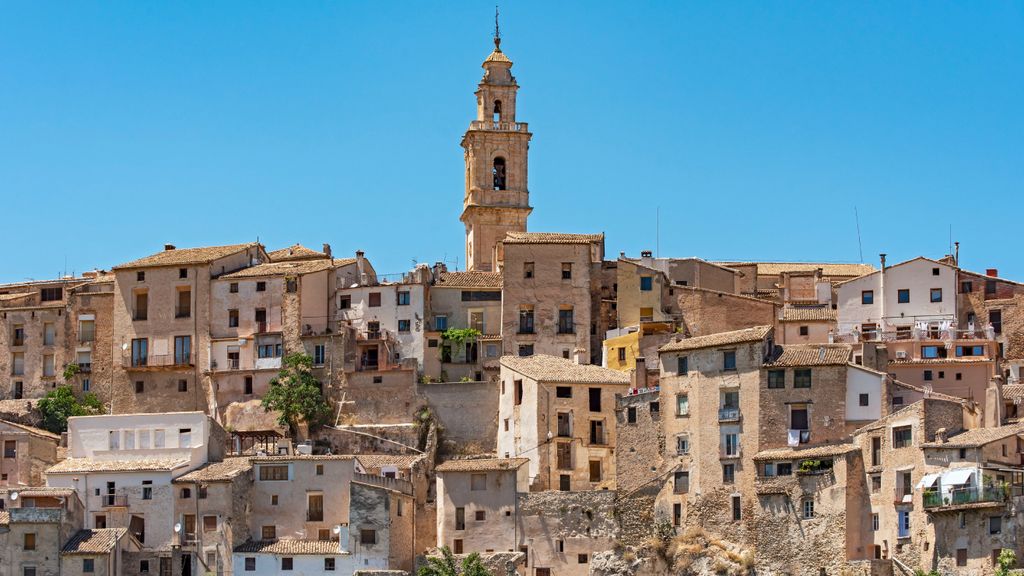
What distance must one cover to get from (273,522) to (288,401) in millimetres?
8452

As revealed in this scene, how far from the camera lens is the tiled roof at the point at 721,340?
2908 inches

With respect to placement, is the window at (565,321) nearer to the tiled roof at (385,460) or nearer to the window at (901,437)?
the tiled roof at (385,460)

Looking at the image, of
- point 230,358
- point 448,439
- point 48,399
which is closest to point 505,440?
point 448,439

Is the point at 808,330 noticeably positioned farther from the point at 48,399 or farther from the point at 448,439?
the point at 48,399

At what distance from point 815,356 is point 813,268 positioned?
22.8 meters

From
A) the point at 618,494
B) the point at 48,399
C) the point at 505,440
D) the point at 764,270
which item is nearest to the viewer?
the point at 618,494

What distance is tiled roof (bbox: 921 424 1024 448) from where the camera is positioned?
6750cm

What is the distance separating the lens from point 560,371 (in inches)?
3162

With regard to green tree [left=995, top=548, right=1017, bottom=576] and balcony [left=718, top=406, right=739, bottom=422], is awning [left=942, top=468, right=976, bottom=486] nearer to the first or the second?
green tree [left=995, top=548, right=1017, bottom=576]

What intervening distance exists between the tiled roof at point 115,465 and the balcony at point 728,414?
828 inches

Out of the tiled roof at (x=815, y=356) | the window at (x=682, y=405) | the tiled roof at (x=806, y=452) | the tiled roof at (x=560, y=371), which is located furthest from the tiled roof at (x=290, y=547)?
the tiled roof at (x=815, y=356)

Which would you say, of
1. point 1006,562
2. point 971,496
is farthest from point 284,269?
point 1006,562

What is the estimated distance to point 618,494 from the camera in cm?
7556

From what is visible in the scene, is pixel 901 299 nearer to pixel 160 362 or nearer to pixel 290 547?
pixel 290 547
